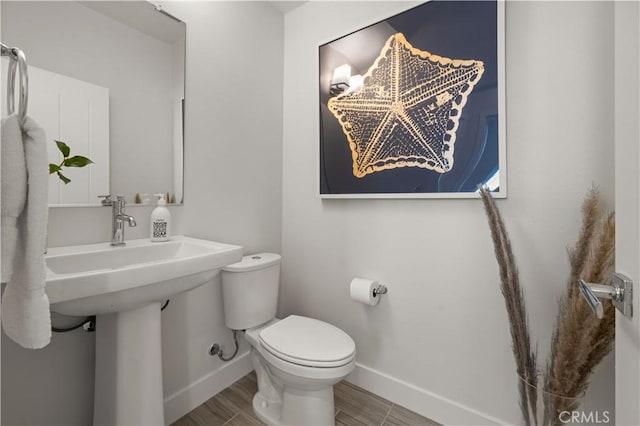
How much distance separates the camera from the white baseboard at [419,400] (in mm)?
1317

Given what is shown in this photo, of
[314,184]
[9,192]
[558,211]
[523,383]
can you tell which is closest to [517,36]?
[558,211]

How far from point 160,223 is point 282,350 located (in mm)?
779

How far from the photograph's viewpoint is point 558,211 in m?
1.12

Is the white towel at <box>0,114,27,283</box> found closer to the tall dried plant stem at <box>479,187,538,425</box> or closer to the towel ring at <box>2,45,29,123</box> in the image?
the towel ring at <box>2,45,29,123</box>

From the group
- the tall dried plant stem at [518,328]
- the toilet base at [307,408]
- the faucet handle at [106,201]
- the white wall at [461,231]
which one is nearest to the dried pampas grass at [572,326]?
the tall dried plant stem at [518,328]

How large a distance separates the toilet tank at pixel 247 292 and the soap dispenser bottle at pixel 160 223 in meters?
0.34

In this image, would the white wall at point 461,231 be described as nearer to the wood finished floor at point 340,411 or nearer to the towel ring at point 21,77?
the wood finished floor at point 340,411

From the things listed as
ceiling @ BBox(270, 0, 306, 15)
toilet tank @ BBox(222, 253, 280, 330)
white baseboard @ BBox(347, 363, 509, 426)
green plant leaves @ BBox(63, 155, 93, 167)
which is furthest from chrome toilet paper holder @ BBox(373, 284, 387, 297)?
ceiling @ BBox(270, 0, 306, 15)

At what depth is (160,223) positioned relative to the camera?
128 centimetres

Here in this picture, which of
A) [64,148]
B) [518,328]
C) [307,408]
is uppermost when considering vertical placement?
[64,148]

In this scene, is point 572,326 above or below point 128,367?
above

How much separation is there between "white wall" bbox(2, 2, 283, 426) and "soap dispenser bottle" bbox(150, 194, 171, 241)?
8 cm

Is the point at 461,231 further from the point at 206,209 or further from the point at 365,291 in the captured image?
the point at 206,209

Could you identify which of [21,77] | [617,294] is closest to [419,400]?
[617,294]
